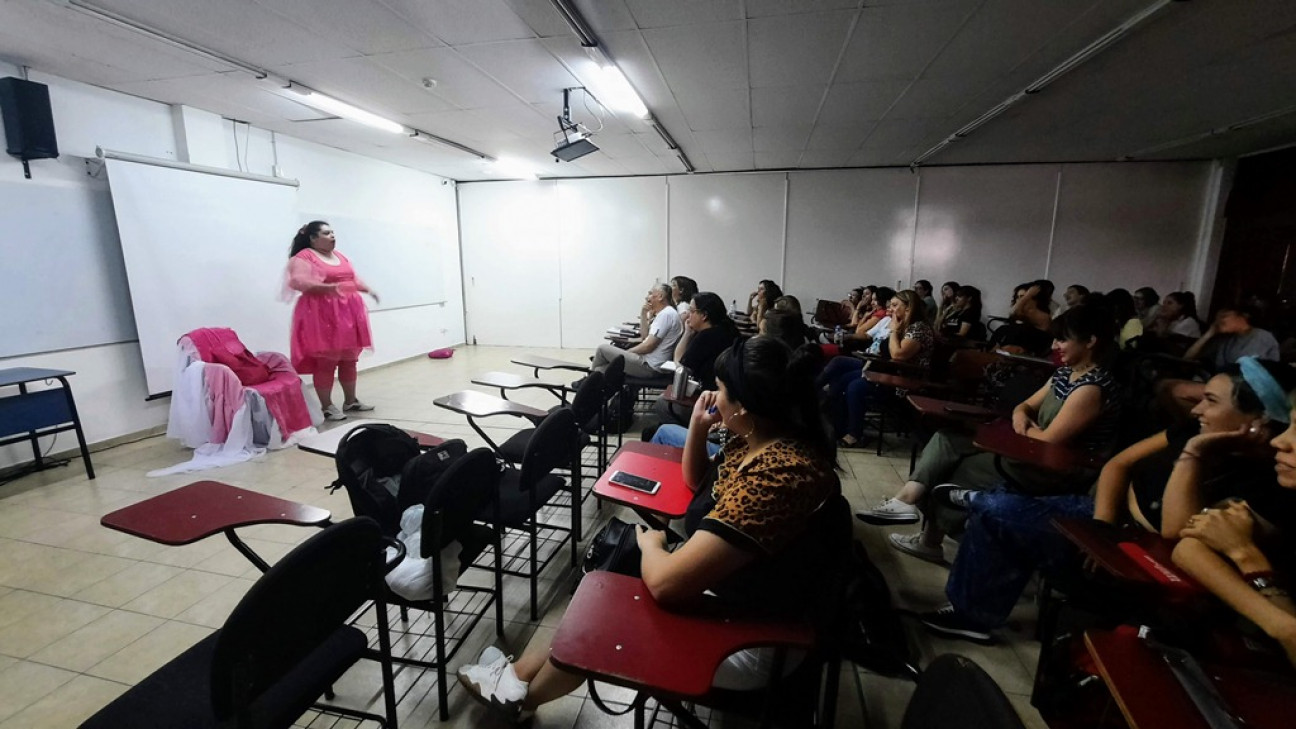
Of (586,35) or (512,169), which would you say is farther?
(512,169)

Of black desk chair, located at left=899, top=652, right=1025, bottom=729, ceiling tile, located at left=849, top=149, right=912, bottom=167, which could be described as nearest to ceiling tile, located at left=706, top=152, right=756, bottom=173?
ceiling tile, located at left=849, top=149, right=912, bottom=167

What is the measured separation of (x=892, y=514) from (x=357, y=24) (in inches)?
165

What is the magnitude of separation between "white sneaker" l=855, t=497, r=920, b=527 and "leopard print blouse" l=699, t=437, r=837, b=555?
75.7 inches

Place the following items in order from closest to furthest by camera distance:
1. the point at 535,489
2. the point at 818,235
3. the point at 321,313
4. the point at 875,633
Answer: the point at 875,633, the point at 535,489, the point at 321,313, the point at 818,235

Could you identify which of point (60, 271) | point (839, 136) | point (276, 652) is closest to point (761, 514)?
point (276, 652)

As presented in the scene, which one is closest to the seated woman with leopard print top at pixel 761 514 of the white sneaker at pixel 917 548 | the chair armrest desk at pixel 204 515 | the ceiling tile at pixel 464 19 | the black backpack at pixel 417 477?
the black backpack at pixel 417 477

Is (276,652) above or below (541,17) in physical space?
below

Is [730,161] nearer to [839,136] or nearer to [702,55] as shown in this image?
[839,136]

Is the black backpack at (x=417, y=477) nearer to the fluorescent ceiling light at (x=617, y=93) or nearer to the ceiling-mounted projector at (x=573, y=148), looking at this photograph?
the fluorescent ceiling light at (x=617, y=93)

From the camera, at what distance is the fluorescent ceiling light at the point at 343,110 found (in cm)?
400

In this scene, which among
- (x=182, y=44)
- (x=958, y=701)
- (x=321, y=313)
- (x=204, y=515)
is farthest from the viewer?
(x=321, y=313)

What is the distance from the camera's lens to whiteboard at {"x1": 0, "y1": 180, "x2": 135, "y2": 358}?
11.2ft

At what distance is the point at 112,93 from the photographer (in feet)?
12.9

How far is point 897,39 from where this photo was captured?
300 cm
